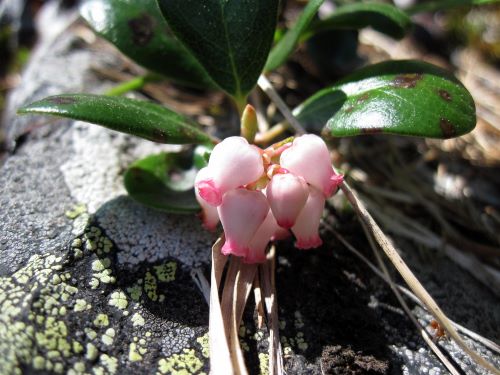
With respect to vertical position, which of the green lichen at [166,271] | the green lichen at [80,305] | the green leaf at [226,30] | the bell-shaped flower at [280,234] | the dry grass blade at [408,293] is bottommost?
the dry grass blade at [408,293]

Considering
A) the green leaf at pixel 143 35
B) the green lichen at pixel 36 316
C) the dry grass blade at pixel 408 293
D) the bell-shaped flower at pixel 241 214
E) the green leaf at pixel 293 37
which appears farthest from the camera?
the green leaf at pixel 143 35

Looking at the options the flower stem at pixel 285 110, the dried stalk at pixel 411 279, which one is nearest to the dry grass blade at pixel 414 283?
the dried stalk at pixel 411 279


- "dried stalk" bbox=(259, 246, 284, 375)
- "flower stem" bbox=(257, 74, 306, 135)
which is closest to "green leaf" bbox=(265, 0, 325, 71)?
"flower stem" bbox=(257, 74, 306, 135)

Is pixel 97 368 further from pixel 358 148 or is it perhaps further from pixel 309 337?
pixel 358 148

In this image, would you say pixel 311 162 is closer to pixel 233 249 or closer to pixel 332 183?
pixel 332 183

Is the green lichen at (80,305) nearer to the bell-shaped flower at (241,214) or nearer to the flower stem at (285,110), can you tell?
the bell-shaped flower at (241,214)

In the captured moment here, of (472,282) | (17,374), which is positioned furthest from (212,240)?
(472,282)

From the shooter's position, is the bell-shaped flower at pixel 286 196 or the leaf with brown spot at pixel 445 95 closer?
the bell-shaped flower at pixel 286 196
